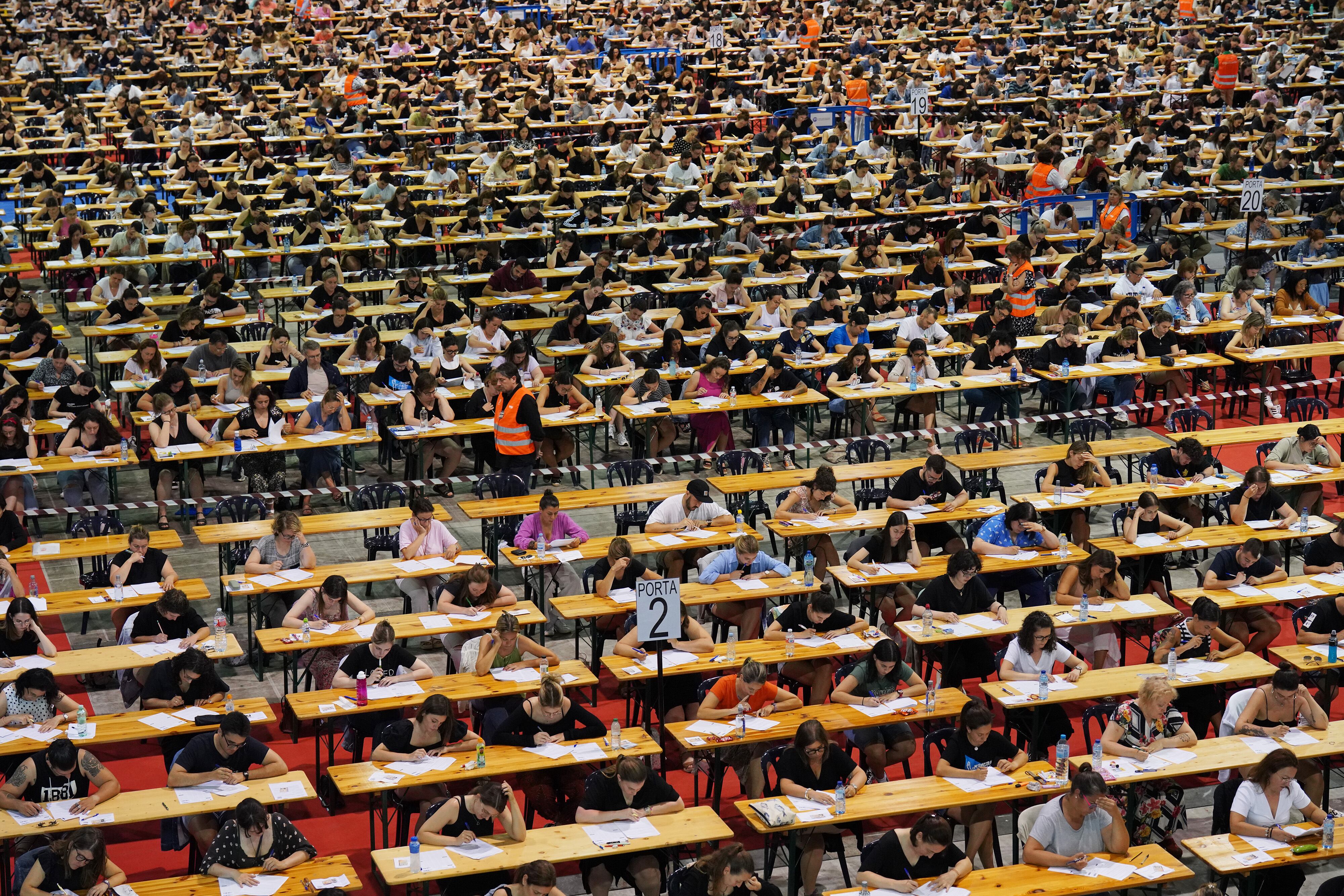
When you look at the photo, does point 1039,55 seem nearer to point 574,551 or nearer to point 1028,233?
point 1028,233

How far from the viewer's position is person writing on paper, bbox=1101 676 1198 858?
417 inches

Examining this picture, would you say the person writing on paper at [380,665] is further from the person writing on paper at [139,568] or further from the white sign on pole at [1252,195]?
the white sign on pole at [1252,195]

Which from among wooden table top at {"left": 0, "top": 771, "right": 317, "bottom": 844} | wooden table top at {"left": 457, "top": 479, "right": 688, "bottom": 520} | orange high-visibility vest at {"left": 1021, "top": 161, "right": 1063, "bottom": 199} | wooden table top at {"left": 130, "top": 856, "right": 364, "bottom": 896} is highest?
orange high-visibility vest at {"left": 1021, "top": 161, "right": 1063, "bottom": 199}

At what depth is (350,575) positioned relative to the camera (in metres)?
13.5

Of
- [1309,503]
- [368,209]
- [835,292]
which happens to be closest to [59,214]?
[368,209]

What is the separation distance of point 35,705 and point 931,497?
7.30m

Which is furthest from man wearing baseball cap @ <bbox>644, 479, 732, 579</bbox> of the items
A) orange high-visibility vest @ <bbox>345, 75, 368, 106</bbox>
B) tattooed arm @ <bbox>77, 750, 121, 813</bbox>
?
orange high-visibility vest @ <bbox>345, 75, 368, 106</bbox>

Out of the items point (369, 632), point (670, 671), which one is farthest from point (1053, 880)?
point (369, 632)

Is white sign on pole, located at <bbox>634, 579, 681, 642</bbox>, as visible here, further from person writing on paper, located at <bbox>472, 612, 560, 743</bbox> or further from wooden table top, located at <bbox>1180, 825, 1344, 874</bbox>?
wooden table top, located at <bbox>1180, 825, 1344, 874</bbox>

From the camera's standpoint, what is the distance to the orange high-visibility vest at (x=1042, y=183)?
25.8 metres

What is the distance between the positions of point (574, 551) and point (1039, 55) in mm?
27510

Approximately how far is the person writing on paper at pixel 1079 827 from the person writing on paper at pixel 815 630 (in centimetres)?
259

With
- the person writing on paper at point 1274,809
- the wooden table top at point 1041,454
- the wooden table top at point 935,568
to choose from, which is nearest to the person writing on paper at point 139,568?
the wooden table top at point 935,568

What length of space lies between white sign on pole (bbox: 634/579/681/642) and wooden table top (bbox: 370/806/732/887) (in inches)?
41.8
